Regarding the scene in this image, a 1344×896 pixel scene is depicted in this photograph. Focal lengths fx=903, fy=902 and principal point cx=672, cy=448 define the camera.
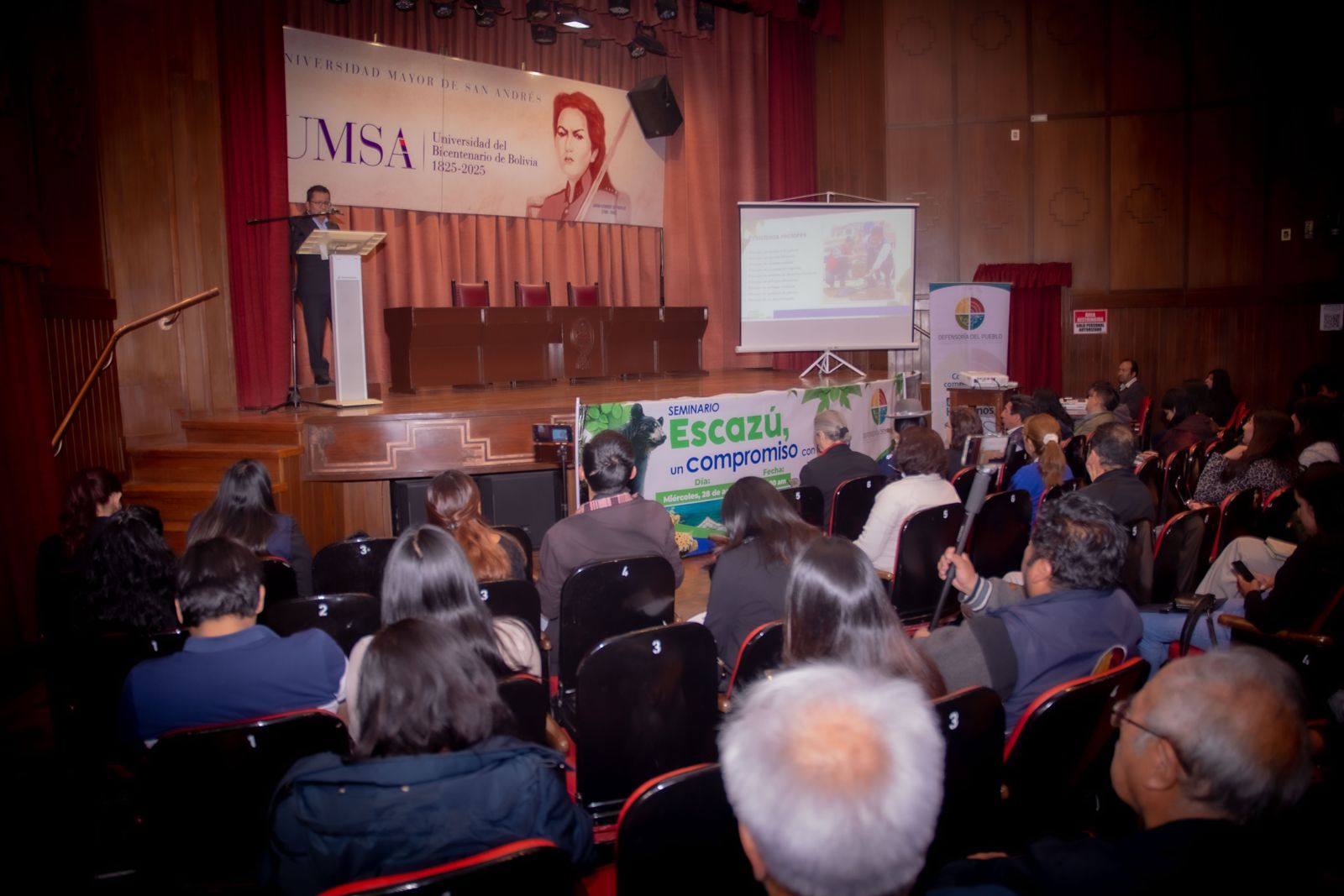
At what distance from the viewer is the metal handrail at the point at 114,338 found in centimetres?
515

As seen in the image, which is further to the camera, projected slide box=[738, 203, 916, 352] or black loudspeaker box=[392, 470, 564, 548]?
projected slide box=[738, 203, 916, 352]

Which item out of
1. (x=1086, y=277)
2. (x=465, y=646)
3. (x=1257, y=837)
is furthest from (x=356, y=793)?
(x=1086, y=277)

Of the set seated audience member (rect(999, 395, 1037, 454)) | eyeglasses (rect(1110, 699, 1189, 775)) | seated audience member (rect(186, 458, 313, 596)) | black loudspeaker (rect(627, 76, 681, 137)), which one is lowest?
eyeglasses (rect(1110, 699, 1189, 775))

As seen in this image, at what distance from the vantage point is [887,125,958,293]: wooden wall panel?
9.97 metres

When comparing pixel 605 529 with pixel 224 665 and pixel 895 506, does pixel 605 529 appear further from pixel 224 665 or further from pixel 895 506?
pixel 224 665

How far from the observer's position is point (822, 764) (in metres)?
0.97

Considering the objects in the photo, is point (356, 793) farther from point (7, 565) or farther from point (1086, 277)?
point (1086, 277)

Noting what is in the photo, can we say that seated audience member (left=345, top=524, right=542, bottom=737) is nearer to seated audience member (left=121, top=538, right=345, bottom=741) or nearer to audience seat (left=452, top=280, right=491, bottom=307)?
seated audience member (left=121, top=538, right=345, bottom=741)

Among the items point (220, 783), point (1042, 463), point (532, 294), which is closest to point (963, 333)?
point (532, 294)

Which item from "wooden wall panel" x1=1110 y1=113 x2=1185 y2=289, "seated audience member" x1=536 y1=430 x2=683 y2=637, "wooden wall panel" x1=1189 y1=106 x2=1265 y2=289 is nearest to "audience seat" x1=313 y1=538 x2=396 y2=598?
"seated audience member" x1=536 y1=430 x2=683 y2=637

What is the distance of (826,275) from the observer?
8.80 metres

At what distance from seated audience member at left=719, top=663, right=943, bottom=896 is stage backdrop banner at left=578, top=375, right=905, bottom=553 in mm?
3944

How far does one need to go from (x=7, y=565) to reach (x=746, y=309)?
622 centimetres

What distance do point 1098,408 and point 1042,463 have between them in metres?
2.06
